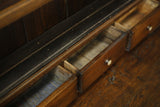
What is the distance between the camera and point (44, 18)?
42.7 inches

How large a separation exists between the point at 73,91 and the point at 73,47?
19 cm

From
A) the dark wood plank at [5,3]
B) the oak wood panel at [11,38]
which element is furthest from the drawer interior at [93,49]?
the dark wood plank at [5,3]

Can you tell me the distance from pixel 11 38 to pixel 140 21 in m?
0.65

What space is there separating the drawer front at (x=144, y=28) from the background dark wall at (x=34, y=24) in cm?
33

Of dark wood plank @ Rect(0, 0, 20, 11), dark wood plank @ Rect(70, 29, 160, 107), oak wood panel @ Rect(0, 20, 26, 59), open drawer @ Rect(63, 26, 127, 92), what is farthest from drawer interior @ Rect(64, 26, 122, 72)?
dark wood plank @ Rect(0, 0, 20, 11)

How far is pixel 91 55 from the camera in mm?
1209

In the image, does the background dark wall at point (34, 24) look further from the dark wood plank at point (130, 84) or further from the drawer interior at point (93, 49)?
the dark wood plank at point (130, 84)

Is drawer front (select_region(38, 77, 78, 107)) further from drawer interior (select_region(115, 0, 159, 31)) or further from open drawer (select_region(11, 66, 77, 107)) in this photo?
drawer interior (select_region(115, 0, 159, 31))

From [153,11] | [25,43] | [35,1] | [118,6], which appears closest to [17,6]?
[35,1]

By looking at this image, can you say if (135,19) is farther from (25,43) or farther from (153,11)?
(25,43)

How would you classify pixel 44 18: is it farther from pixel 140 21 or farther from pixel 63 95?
pixel 140 21

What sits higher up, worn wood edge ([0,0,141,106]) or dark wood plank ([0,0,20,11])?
dark wood plank ([0,0,20,11])

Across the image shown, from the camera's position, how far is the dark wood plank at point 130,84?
3.62 ft

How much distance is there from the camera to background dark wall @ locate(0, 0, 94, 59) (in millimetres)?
962
